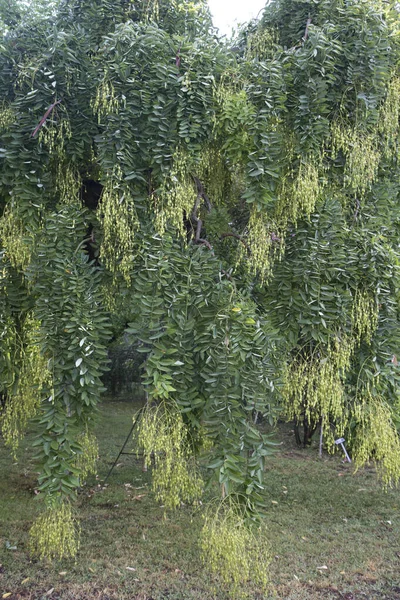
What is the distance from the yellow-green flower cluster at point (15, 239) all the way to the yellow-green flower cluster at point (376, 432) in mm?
2226

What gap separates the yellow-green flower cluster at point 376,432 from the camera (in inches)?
124

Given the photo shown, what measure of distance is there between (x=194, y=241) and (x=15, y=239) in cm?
116

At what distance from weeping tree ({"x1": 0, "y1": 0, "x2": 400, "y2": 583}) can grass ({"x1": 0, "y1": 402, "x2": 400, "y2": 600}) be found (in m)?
0.73

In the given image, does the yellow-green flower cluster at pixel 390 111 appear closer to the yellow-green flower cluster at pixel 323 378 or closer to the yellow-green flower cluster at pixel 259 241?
the yellow-green flower cluster at pixel 259 241

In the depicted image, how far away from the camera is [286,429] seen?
9891mm

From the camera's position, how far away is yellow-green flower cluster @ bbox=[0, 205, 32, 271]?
2.91 m

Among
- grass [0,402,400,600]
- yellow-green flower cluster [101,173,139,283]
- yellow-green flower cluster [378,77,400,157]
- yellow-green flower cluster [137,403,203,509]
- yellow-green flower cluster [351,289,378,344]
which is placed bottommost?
grass [0,402,400,600]

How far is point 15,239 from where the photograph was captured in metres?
2.96

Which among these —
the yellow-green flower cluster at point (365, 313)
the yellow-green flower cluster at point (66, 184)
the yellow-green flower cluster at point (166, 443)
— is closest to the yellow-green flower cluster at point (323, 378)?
the yellow-green flower cluster at point (365, 313)

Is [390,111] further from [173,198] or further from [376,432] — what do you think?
[376,432]

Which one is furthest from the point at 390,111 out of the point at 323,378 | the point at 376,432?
the point at 376,432

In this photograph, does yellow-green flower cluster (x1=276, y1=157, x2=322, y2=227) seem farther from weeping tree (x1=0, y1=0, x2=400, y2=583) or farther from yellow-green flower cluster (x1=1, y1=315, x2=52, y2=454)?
yellow-green flower cluster (x1=1, y1=315, x2=52, y2=454)

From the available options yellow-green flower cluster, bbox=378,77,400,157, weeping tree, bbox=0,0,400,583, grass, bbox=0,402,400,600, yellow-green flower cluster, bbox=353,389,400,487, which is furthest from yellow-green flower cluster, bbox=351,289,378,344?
grass, bbox=0,402,400,600

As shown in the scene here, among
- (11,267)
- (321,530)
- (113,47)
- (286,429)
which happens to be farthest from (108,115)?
A: (286,429)
